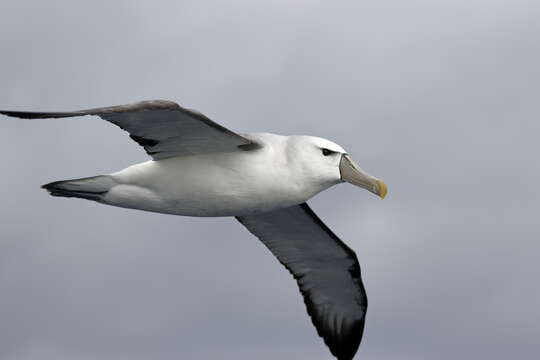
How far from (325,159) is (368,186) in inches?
27.8

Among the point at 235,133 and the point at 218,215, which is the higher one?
the point at 235,133

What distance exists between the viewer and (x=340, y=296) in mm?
15414

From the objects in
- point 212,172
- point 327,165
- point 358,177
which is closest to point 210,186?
point 212,172

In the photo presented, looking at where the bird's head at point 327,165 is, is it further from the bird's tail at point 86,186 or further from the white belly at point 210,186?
the bird's tail at point 86,186

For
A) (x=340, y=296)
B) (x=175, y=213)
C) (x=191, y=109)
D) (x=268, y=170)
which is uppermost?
(x=191, y=109)

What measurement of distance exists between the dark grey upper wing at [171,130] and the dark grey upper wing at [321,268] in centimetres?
263

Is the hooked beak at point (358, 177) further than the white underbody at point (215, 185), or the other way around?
the hooked beak at point (358, 177)

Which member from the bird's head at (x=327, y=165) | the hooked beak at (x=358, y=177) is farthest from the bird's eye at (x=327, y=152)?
the hooked beak at (x=358, y=177)

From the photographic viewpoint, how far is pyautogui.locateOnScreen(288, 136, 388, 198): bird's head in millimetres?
11770

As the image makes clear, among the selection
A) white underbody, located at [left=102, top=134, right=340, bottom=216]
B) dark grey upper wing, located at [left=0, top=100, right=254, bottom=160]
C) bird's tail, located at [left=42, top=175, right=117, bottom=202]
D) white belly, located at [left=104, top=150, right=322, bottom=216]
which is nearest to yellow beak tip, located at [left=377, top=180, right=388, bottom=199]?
white underbody, located at [left=102, top=134, right=340, bottom=216]

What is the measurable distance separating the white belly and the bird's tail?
8 cm

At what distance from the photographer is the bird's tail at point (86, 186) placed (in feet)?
39.6

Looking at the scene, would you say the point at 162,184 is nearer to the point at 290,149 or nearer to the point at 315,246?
the point at 290,149

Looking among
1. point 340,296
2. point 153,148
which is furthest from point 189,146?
point 340,296
